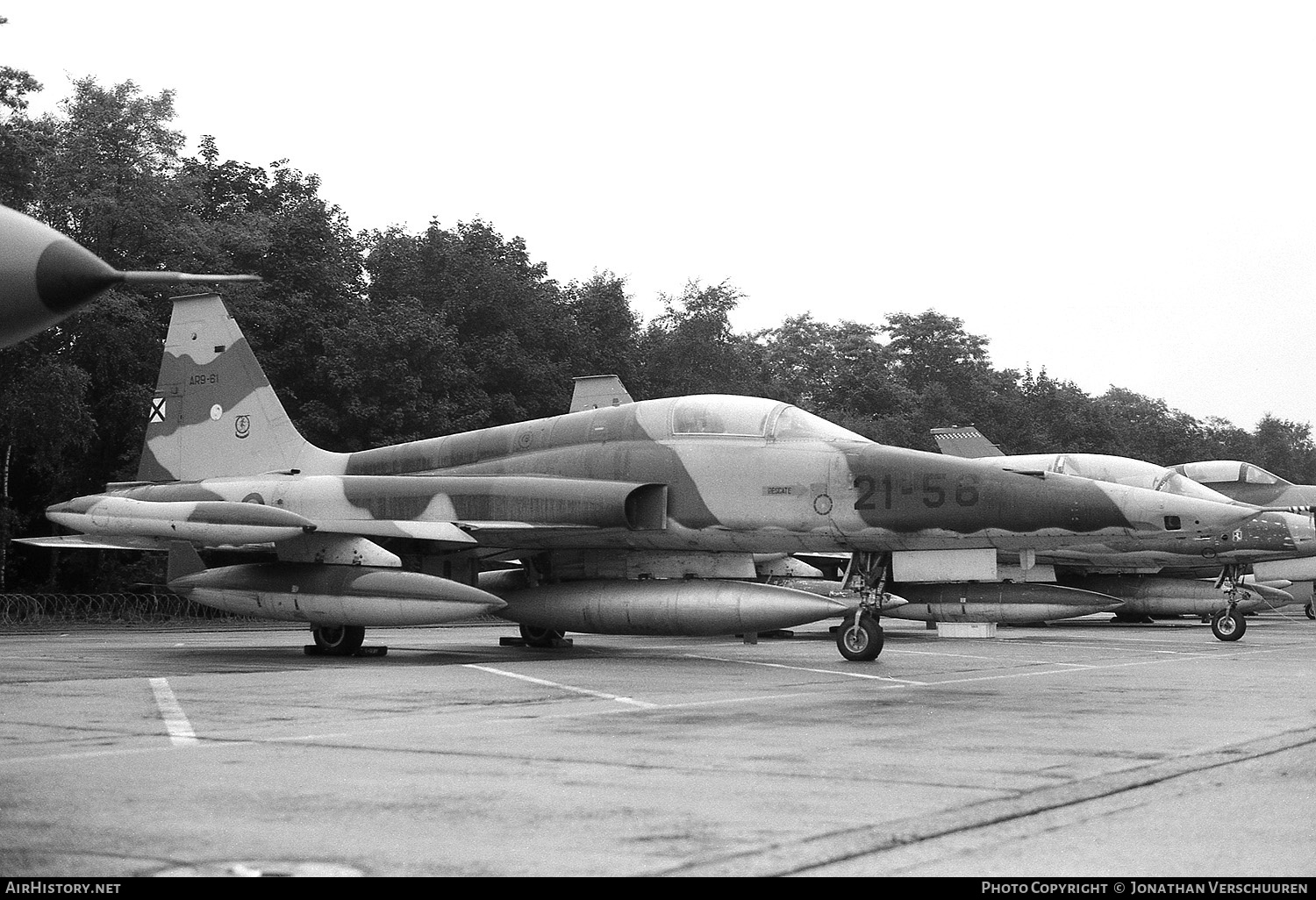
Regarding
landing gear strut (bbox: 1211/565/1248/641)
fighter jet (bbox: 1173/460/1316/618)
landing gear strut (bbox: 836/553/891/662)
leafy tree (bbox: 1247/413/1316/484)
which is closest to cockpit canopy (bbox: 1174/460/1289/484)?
fighter jet (bbox: 1173/460/1316/618)

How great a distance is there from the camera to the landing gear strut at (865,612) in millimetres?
14078

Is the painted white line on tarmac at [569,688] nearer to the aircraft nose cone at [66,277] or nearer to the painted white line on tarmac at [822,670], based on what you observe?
the painted white line on tarmac at [822,670]

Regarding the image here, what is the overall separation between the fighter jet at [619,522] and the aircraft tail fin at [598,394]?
0.03 m

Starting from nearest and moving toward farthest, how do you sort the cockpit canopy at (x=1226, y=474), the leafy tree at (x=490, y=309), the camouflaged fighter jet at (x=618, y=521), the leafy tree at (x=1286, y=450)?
1. the camouflaged fighter jet at (x=618, y=521)
2. the cockpit canopy at (x=1226, y=474)
3. the leafy tree at (x=490, y=309)
4. the leafy tree at (x=1286, y=450)

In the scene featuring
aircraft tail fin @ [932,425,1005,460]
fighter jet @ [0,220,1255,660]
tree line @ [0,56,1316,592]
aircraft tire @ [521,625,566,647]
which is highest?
tree line @ [0,56,1316,592]

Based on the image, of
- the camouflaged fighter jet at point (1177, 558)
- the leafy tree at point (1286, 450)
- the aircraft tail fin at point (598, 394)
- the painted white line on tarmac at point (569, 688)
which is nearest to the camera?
the painted white line on tarmac at point (569, 688)

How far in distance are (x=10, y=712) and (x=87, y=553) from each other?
25821 millimetres

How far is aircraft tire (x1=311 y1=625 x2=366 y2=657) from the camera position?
1583cm

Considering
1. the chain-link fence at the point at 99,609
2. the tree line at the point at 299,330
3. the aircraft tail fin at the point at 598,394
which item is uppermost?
the tree line at the point at 299,330

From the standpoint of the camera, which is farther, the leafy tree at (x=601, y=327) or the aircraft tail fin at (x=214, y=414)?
the leafy tree at (x=601, y=327)

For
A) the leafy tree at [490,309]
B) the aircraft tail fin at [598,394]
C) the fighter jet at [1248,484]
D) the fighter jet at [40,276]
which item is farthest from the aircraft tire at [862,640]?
the leafy tree at [490,309]

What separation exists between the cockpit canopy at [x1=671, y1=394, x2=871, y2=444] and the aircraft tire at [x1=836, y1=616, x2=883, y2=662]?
6.83 feet

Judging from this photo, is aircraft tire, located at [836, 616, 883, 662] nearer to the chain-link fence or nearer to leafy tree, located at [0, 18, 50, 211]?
the chain-link fence
